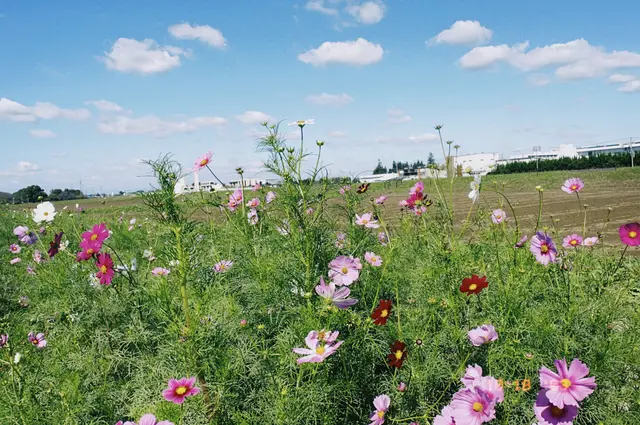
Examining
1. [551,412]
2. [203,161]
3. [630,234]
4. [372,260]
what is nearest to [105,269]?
[203,161]

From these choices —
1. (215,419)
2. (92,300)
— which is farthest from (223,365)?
(92,300)

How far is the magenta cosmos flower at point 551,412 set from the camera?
1189mm

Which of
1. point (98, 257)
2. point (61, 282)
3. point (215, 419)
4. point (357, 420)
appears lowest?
point (357, 420)

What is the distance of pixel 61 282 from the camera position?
2.60 m

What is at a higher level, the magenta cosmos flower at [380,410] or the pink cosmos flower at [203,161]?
the pink cosmos flower at [203,161]

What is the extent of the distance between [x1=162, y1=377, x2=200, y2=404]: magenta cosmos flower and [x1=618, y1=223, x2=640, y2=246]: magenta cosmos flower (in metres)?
1.93

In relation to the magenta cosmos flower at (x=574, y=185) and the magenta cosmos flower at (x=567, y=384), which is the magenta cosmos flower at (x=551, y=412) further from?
the magenta cosmos flower at (x=574, y=185)

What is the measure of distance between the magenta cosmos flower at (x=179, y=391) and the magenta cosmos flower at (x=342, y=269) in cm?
62

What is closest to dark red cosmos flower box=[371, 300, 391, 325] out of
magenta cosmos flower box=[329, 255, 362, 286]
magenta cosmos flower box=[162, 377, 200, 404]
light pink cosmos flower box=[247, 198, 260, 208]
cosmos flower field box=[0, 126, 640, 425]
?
cosmos flower field box=[0, 126, 640, 425]

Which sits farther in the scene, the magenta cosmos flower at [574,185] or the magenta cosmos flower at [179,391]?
the magenta cosmos flower at [574,185]

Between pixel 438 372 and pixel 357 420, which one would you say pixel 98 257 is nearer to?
pixel 357 420

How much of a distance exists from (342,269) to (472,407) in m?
0.71

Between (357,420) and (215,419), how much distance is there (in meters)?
0.57

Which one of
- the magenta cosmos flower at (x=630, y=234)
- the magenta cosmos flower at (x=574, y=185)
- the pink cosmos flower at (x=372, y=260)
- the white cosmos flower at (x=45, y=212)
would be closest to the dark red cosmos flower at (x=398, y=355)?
the pink cosmos flower at (x=372, y=260)
